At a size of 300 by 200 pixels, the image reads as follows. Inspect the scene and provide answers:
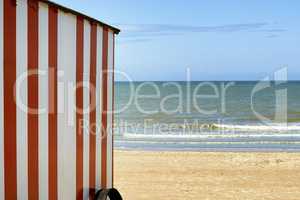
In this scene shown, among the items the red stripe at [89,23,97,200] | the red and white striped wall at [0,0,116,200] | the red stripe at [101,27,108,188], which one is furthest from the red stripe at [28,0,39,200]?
the red stripe at [101,27,108,188]

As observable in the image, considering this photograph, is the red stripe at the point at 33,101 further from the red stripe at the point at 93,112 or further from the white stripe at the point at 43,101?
the red stripe at the point at 93,112

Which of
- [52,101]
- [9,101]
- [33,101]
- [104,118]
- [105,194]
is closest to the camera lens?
[9,101]

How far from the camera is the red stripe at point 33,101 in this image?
1.72 metres

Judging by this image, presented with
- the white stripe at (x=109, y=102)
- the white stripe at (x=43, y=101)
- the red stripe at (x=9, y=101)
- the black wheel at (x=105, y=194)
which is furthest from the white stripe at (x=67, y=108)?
the white stripe at (x=109, y=102)

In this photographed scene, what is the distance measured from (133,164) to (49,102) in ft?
20.7

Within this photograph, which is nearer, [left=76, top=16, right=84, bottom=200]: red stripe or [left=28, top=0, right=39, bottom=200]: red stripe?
[left=28, top=0, right=39, bottom=200]: red stripe

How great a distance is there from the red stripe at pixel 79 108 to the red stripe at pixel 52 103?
0.73 ft

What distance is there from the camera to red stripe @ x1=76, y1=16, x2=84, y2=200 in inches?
84.0

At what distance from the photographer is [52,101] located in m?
1.93

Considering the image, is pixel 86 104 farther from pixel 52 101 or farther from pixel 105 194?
pixel 105 194

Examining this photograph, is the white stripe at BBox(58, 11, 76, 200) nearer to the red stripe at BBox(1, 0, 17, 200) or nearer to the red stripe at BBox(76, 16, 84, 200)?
the red stripe at BBox(76, 16, 84, 200)

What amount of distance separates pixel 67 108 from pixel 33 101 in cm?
32

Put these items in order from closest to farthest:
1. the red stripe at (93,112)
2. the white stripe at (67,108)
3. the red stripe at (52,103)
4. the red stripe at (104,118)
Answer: the red stripe at (52,103) < the white stripe at (67,108) < the red stripe at (93,112) < the red stripe at (104,118)

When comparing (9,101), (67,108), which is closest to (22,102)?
(9,101)
